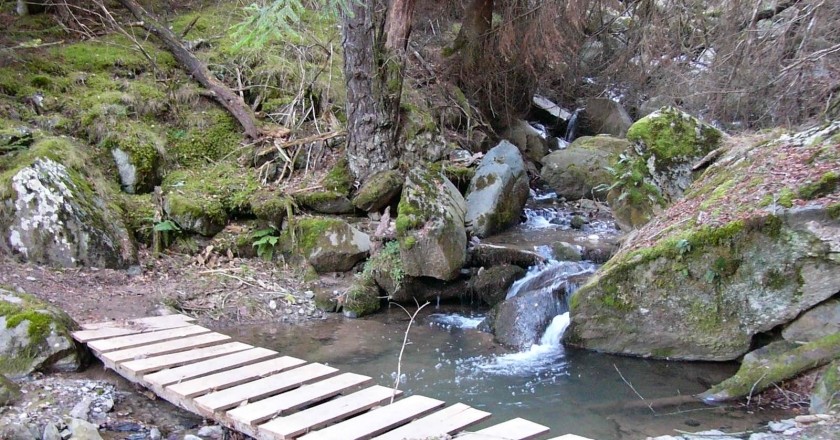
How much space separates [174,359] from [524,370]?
3.24m

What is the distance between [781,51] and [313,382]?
7.06m

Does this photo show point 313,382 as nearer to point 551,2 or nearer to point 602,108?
point 551,2

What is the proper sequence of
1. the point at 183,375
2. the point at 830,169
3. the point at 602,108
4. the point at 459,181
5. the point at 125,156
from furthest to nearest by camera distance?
the point at 602,108 → the point at 459,181 → the point at 125,156 → the point at 830,169 → the point at 183,375

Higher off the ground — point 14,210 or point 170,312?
point 14,210

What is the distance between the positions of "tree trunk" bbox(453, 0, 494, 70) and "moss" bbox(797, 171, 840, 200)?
695cm

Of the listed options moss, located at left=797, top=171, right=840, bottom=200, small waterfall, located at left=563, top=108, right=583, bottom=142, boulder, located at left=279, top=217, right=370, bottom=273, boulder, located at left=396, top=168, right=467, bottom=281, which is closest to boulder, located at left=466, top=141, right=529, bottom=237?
boulder, located at left=396, top=168, right=467, bottom=281

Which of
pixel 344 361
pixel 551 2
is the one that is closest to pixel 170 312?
pixel 344 361

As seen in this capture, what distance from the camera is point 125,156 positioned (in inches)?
333

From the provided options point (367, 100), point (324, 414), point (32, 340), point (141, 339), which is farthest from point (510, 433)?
point (367, 100)

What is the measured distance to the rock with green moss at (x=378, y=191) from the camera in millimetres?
8859

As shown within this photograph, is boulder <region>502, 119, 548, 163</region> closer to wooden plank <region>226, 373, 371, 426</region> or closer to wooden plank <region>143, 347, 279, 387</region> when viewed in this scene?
wooden plank <region>143, 347, 279, 387</region>

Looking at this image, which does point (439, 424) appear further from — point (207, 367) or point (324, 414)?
point (207, 367)

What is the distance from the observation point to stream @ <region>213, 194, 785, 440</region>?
5.00 m

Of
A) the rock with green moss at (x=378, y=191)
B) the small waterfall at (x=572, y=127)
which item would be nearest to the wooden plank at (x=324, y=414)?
the rock with green moss at (x=378, y=191)
